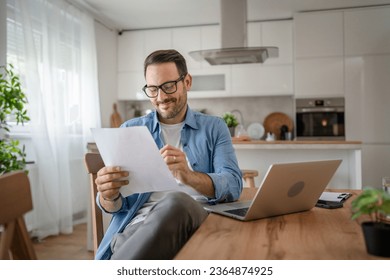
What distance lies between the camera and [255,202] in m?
0.83

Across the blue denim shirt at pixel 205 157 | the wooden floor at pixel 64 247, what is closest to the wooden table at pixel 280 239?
the blue denim shirt at pixel 205 157

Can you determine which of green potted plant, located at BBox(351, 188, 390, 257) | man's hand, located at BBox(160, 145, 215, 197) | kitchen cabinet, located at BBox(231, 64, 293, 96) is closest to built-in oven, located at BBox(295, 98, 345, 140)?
kitchen cabinet, located at BBox(231, 64, 293, 96)

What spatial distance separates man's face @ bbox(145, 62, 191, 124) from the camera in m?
1.31

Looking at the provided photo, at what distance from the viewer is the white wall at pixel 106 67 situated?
14.0 feet

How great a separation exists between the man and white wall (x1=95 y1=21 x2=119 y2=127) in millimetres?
3059

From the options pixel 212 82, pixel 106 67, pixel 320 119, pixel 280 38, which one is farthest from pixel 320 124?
pixel 106 67

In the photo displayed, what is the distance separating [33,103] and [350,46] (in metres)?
3.17

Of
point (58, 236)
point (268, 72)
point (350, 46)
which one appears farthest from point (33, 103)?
point (350, 46)

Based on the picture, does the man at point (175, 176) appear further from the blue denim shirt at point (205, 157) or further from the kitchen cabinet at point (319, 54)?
the kitchen cabinet at point (319, 54)

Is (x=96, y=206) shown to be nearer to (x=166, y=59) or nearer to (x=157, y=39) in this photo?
(x=166, y=59)

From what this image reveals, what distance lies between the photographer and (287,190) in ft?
2.82

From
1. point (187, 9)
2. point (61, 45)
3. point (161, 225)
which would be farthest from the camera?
Answer: point (187, 9)
